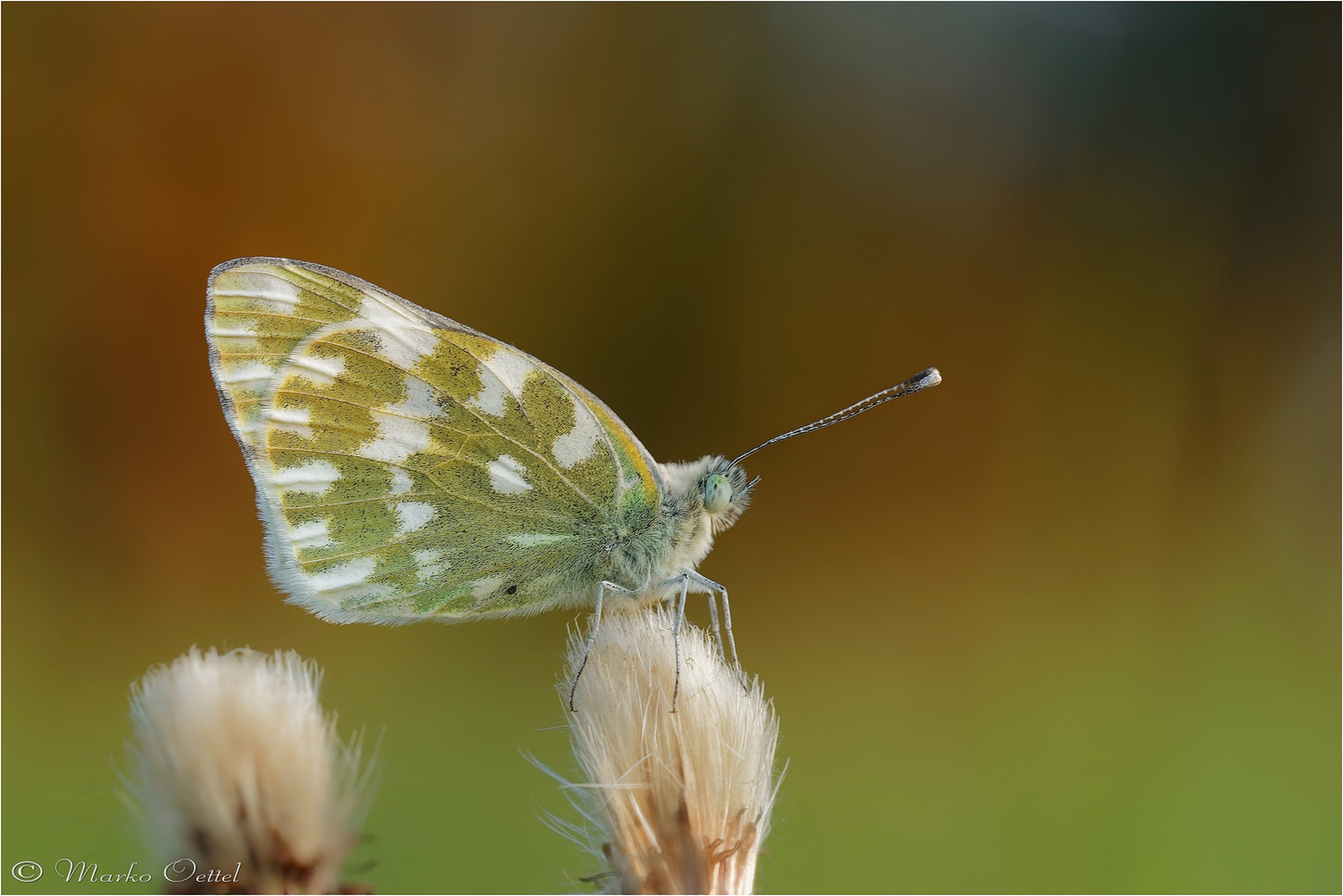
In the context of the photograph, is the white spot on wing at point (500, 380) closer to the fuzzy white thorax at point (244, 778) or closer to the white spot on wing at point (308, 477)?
the white spot on wing at point (308, 477)

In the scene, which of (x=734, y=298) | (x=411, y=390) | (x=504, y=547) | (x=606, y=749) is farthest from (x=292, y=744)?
(x=734, y=298)

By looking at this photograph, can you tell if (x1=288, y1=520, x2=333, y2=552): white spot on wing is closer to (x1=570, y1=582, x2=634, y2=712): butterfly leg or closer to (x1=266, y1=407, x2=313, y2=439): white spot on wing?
(x1=266, y1=407, x2=313, y2=439): white spot on wing

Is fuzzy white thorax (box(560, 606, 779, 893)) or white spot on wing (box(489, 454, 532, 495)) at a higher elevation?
white spot on wing (box(489, 454, 532, 495))

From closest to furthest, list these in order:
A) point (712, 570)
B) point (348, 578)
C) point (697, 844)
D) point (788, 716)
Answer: point (697, 844)
point (348, 578)
point (788, 716)
point (712, 570)

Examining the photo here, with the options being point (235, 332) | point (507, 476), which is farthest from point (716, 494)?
point (235, 332)

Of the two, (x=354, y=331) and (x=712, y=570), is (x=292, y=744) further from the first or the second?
(x=712, y=570)

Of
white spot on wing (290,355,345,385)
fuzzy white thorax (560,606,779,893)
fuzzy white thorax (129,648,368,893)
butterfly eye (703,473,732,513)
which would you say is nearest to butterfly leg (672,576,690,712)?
fuzzy white thorax (560,606,779,893)
